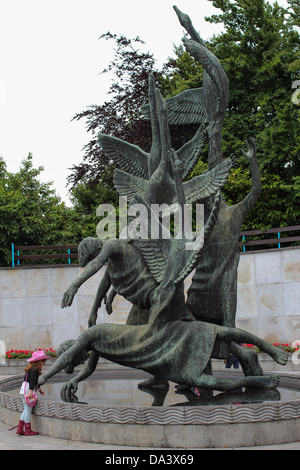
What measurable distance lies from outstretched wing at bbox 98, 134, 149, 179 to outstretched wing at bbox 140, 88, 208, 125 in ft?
2.47

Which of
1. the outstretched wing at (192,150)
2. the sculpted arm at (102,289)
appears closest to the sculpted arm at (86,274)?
the sculpted arm at (102,289)

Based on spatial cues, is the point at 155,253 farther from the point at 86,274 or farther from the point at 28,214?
the point at 28,214

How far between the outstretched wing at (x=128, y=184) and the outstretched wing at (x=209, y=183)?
85 centimetres

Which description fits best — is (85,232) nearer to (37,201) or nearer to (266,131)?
(37,201)

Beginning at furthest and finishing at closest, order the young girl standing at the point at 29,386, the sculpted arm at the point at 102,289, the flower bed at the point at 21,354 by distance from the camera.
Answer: the flower bed at the point at 21,354, the sculpted arm at the point at 102,289, the young girl standing at the point at 29,386

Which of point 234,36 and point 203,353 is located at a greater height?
point 234,36

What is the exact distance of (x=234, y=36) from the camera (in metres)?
20.3

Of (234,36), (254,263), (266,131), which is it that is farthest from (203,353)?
(234,36)

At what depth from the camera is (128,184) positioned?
906 centimetres

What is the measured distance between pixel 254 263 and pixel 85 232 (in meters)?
6.42

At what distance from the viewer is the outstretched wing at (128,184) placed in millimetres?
9016

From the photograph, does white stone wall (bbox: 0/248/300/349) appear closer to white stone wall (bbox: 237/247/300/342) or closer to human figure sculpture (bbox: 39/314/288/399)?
white stone wall (bbox: 237/247/300/342)

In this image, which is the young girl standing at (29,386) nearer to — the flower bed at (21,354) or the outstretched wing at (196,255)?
the outstretched wing at (196,255)

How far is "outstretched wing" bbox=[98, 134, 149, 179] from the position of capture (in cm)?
942
